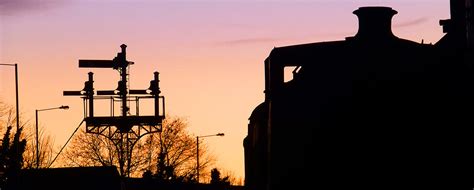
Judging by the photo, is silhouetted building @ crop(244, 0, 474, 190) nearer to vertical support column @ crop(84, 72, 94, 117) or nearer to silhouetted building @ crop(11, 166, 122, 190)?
silhouetted building @ crop(11, 166, 122, 190)

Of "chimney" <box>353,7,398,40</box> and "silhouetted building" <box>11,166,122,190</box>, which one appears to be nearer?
"chimney" <box>353,7,398,40</box>

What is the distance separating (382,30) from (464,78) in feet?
10.6

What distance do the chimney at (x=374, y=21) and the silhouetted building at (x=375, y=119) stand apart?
4.58 ft

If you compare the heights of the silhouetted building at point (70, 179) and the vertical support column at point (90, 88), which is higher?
the vertical support column at point (90, 88)

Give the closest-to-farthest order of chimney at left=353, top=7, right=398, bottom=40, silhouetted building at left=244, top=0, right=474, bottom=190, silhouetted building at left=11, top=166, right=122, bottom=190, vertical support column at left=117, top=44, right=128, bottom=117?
silhouetted building at left=244, top=0, right=474, bottom=190, chimney at left=353, top=7, right=398, bottom=40, silhouetted building at left=11, top=166, right=122, bottom=190, vertical support column at left=117, top=44, right=128, bottom=117

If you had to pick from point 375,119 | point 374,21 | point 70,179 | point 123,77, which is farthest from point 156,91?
point 375,119

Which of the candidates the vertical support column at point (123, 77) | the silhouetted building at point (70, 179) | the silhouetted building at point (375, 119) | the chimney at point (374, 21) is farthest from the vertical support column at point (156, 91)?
the silhouetted building at point (375, 119)

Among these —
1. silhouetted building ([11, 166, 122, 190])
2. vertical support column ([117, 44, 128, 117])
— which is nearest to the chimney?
silhouetted building ([11, 166, 122, 190])

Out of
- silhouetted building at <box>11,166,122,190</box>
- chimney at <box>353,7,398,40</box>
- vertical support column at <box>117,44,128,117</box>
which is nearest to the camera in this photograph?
chimney at <box>353,7,398,40</box>

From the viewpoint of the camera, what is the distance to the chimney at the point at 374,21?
66.0 ft

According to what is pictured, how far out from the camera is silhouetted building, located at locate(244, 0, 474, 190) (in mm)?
16562

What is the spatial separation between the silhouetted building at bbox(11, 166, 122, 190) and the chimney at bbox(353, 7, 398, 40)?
83.2 feet

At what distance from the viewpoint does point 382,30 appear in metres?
20.2

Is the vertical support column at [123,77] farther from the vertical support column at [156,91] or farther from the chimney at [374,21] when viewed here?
the chimney at [374,21]
